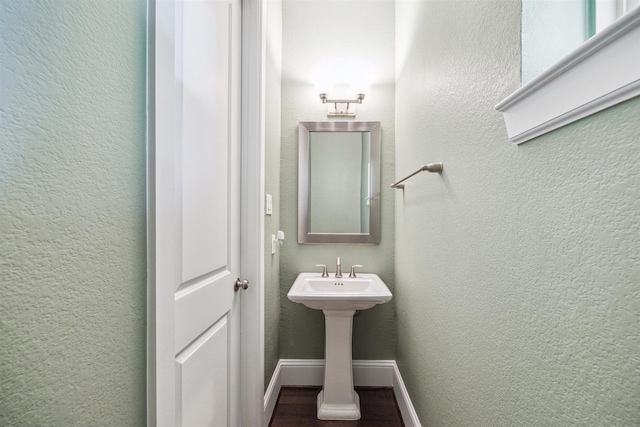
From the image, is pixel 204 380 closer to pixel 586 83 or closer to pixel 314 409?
pixel 314 409

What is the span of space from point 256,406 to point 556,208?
1.45 meters

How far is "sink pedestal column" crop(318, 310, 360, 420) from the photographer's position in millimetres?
1719

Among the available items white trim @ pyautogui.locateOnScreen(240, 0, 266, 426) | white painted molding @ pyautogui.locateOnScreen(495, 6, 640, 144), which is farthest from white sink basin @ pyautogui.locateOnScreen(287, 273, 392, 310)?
white painted molding @ pyautogui.locateOnScreen(495, 6, 640, 144)

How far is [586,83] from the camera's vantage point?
44cm

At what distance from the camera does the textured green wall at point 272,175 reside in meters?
1.62

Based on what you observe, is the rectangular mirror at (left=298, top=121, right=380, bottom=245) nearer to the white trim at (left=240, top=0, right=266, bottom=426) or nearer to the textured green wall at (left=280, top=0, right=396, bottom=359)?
the textured green wall at (left=280, top=0, right=396, bottom=359)

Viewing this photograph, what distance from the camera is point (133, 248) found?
A: 0.56 meters

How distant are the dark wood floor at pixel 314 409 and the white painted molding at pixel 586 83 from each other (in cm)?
172

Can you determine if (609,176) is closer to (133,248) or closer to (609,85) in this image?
(609,85)

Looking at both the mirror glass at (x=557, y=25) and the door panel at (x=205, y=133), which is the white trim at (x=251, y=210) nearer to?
the door panel at (x=205, y=133)

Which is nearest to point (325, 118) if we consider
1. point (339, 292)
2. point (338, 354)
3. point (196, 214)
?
point (339, 292)

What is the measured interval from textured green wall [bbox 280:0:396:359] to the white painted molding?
151 cm

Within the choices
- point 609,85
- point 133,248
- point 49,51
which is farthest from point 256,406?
point 609,85

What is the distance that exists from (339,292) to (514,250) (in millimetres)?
1273
